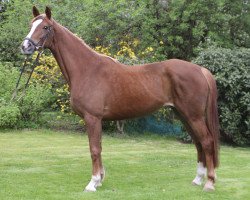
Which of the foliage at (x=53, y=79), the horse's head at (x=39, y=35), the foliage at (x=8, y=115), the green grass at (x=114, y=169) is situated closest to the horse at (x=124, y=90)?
the horse's head at (x=39, y=35)

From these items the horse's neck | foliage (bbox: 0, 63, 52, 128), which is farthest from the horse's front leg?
foliage (bbox: 0, 63, 52, 128)

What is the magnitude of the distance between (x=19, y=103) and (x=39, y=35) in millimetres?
7380

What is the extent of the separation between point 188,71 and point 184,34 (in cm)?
918

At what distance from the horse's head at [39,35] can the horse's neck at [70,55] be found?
0.13 meters

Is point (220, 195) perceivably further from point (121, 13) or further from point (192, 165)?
point (121, 13)

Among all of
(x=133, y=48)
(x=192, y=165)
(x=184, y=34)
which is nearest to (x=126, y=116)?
(x=192, y=165)

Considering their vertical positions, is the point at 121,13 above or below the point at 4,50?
above

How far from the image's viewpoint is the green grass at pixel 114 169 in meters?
6.50

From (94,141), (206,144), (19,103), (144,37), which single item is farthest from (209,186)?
(144,37)

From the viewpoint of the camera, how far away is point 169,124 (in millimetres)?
13758

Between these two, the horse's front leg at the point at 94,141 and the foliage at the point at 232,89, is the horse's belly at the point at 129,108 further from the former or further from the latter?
the foliage at the point at 232,89

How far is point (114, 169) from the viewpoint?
27.1 ft

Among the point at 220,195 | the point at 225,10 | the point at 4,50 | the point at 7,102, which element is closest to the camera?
the point at 220,195

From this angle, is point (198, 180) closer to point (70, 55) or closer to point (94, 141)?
point (94, 141)
